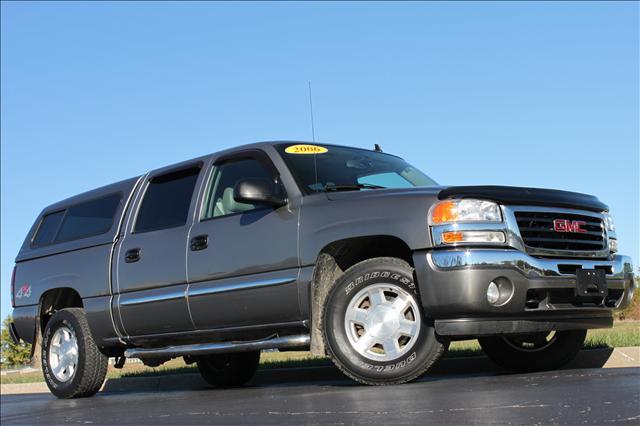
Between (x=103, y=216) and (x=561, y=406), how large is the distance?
565 cm

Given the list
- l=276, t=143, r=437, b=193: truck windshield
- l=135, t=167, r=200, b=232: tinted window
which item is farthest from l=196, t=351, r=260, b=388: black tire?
l=276, t=143, r=437, b=193: truck windshield

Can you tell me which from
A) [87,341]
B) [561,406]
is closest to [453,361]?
[87,341]

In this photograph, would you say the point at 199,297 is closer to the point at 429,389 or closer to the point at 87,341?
the point at 87,341

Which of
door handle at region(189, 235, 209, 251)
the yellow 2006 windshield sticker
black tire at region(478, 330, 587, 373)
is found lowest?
black tire at region(478, 330, 587, 373)

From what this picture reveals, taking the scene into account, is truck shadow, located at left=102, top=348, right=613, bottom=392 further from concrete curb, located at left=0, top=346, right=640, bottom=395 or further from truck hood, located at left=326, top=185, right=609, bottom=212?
truck hood, located at left=326, top=185, right=609, bottom=212

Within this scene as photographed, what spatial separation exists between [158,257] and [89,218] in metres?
1.52

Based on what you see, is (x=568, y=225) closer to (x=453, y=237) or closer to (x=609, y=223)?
(x=609, y=223)

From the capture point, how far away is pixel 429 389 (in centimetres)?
535

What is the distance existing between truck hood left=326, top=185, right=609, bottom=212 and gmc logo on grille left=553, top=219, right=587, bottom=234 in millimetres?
118

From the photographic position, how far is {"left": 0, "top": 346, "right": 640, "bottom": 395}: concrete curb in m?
7.26

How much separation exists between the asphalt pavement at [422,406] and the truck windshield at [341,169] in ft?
5.59

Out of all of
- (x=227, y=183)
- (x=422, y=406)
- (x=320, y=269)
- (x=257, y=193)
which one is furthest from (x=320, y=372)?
(x=422, y=406)

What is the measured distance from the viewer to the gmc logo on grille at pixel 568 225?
605cm

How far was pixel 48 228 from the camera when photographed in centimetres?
924
